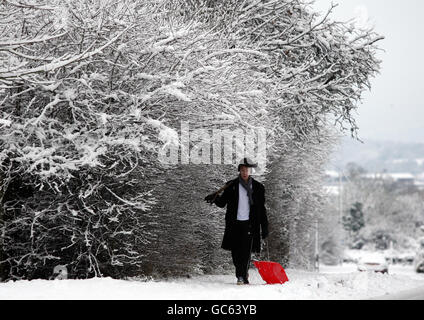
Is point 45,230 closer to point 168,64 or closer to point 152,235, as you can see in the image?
point 152,235

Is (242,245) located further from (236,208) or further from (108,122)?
(108,122)

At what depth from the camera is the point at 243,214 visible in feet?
30.3

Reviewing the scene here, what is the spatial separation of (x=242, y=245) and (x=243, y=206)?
0.53 metres

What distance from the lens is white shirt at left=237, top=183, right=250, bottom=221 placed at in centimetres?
923

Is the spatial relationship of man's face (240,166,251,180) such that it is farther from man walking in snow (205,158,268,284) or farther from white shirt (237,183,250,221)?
white shirt (237,183,250,221)

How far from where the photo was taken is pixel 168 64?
10.1 metres

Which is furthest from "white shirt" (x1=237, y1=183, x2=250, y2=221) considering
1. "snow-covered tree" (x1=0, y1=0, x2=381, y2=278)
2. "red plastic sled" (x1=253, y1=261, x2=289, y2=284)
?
"snow-covered tree" (x1=0, y1=0, x2=381, y2=278)

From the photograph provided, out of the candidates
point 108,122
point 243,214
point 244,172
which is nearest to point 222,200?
point 243,214

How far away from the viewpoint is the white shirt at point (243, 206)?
363 inches

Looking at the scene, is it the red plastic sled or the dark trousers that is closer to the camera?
the red plastic sled

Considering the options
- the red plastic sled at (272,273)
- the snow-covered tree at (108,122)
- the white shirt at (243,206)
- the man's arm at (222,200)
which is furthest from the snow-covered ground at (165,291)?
the snow-covered tree at (108,122)

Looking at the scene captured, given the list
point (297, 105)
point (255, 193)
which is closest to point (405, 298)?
point (255, 193)

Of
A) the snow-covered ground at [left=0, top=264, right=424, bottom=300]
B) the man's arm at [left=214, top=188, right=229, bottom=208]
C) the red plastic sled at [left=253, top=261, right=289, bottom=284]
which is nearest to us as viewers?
the snow-covered ground at [left=0, top=264, right=424, bottom=300]

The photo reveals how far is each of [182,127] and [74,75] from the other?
1830 millimetres
